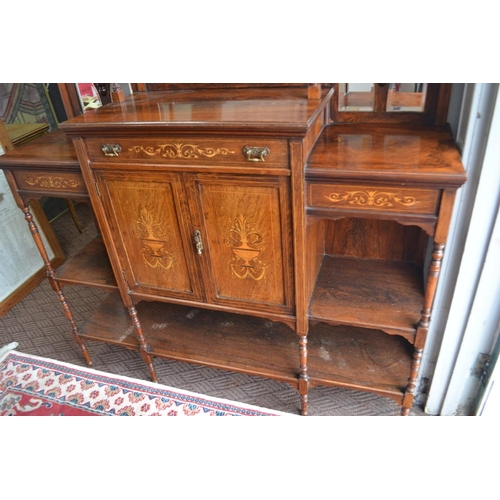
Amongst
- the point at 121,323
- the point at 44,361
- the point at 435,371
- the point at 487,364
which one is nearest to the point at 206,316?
the point at 121,323

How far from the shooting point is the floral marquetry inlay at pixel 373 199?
1.06 meters

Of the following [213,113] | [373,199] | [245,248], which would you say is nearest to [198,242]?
[245,248]

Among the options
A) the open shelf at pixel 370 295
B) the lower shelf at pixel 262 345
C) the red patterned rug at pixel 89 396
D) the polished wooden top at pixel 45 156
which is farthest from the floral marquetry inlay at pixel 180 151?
the red patterned rug at pixel 89 396

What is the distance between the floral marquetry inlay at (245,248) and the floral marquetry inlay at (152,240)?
24cm

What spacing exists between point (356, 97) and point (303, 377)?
3.24ft

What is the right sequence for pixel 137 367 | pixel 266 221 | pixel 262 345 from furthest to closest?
pixel 137 367
pixel 262 345
pixel 266 221

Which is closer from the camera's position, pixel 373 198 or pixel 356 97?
pixel 373 198

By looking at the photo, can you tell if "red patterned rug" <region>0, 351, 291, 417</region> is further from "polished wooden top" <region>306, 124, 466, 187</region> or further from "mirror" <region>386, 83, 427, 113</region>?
"mirror" <region>386, 83, 427, 113</region>

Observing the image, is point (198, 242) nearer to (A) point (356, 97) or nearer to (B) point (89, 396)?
(A) point (356, 97)

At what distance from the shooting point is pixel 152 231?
1377mm

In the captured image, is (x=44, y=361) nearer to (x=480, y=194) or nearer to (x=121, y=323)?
(x=121, y=323)

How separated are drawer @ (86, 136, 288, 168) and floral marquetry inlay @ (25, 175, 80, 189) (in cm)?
19

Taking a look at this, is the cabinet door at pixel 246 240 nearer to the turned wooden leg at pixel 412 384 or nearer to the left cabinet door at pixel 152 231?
the left cabinet door at pixel 152 231

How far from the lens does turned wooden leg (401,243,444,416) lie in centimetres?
113
